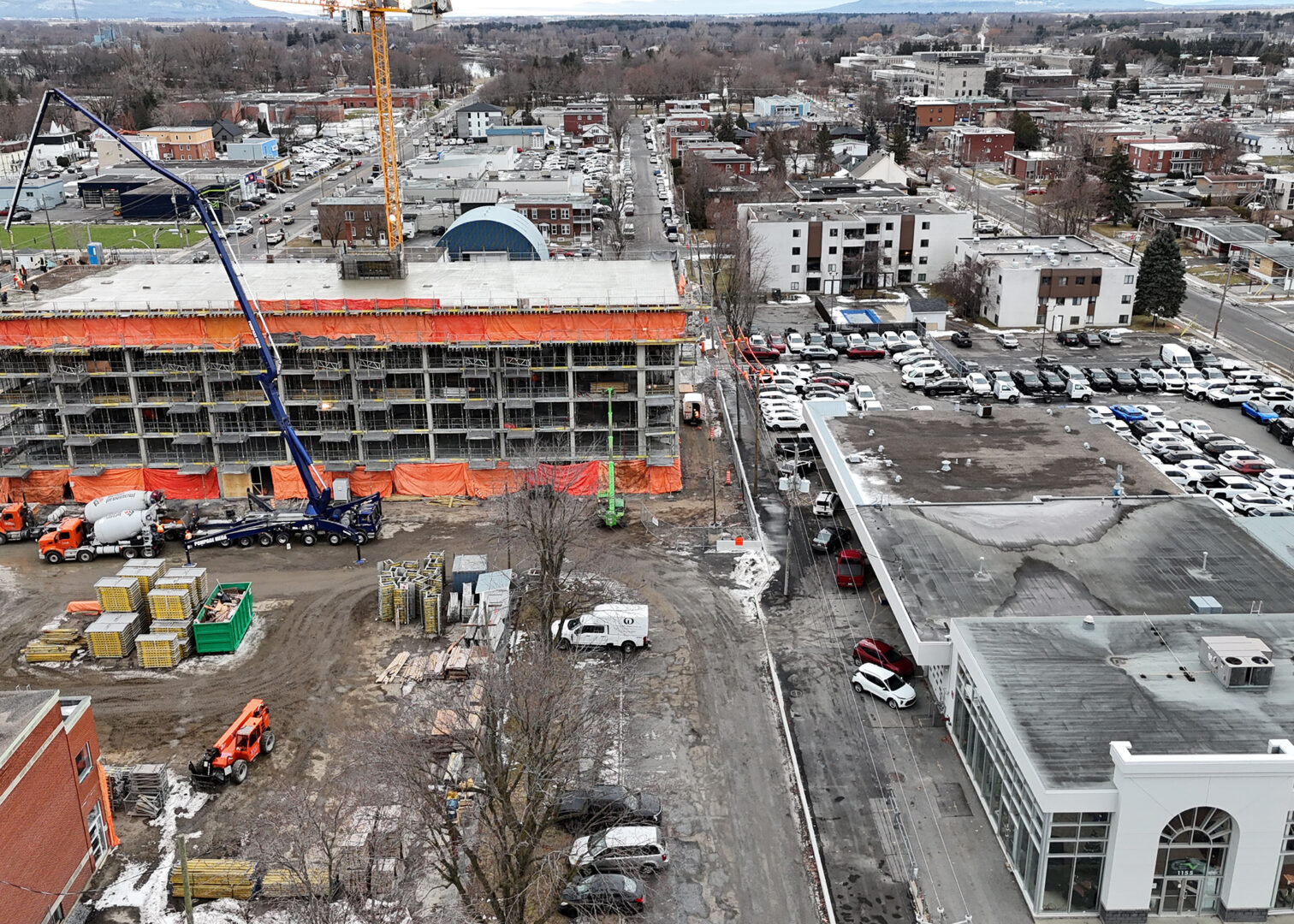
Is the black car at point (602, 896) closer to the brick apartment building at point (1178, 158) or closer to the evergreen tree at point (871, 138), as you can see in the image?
the brick apartment building at point (1178, 158)

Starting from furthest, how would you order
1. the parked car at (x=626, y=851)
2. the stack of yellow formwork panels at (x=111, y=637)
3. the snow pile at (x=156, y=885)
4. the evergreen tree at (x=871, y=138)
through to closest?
the evergreen tree at (x=871, y=138)
the stack of yellow formwork panels at (x=111, y=637)
the parked car at (x=626, y=851)
the snow pile at (x=156, y=885)

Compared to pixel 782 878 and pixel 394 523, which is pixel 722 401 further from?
pixel 782 878

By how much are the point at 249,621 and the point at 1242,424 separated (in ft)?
121

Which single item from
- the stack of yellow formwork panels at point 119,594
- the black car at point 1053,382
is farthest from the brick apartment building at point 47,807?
the black car at point 1053,382

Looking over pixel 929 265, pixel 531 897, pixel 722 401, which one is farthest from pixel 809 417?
pixel 929 265

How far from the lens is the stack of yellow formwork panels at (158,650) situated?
26.9 meters

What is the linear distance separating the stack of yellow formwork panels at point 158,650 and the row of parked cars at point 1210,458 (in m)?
28.1

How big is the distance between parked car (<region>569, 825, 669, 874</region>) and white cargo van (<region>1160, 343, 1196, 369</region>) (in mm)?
37768

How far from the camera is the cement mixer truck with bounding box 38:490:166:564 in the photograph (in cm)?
3253

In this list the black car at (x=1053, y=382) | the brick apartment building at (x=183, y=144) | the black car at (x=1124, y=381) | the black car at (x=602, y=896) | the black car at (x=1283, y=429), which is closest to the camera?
the black car at (x=602, y=896)

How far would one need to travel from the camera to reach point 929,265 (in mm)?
64250

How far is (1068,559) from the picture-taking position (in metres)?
26.5

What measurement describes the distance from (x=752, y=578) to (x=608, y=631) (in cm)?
553

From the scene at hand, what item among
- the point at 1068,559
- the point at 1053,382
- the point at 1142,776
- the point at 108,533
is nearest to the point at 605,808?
the point at 1142,776
